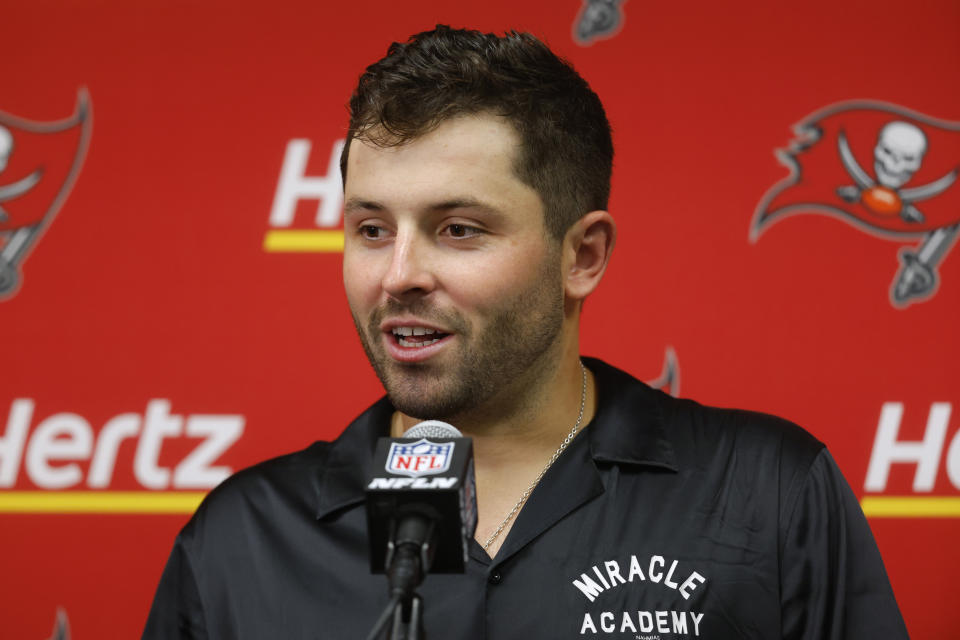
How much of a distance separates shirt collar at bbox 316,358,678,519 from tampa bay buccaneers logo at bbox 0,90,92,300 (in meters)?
1.14

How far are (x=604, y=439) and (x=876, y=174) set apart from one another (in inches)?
46.4

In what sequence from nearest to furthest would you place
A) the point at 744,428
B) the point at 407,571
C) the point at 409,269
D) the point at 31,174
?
1. the point at 407,571
2. the point at 409,269
3. the point at 744,428
4. the point at 31,174

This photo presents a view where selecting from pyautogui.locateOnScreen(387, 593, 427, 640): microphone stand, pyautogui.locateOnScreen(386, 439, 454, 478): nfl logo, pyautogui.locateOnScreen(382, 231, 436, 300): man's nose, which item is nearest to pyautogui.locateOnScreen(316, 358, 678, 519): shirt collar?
pyautogui.locateOnScreen(382, 231, 436, 300): man's nose

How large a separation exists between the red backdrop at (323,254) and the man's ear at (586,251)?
733 mm

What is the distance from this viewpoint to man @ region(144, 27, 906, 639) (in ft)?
4.49

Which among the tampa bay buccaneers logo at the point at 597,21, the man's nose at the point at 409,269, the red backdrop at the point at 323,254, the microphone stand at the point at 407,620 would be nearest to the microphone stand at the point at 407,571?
the microphone stand at the point at 407,620

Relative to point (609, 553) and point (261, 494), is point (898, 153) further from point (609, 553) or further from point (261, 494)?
point (261, 494)

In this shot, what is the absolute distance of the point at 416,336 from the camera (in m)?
1.39

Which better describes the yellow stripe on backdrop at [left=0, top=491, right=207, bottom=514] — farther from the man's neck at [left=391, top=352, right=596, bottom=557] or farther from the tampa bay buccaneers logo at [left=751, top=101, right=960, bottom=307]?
the tampa bay buccaneers logo at [left=751, top=101, right=960, bottom=307]

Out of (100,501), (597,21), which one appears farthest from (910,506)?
(100,501)

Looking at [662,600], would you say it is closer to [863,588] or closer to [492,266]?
[863,588]

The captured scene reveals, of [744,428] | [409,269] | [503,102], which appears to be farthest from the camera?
[744,428]

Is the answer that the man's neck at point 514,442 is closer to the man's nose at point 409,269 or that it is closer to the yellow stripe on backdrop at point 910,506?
the man's nose at point 409,269

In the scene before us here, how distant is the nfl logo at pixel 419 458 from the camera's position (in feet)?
3.10
